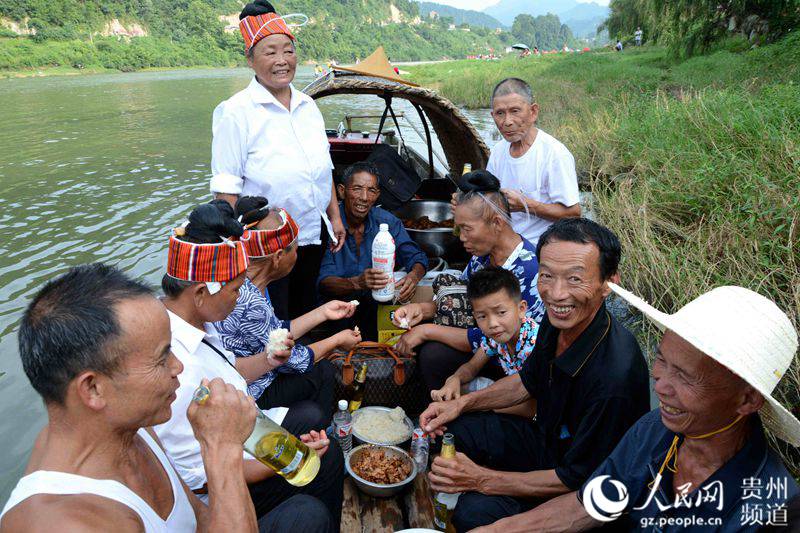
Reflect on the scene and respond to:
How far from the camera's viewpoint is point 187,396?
199 centimetres

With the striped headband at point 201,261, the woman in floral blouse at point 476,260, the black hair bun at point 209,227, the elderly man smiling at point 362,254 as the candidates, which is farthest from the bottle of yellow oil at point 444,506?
the elderly man smiling at point 362,254

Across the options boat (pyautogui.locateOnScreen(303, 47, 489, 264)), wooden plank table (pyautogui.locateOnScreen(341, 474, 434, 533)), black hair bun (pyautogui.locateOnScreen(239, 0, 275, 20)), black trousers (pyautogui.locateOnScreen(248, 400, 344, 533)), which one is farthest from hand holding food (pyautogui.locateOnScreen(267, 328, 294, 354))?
boat (pyautogui.locateOnScreen(303, 47, 489, 264))

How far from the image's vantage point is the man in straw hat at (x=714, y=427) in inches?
56.2

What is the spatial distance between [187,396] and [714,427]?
1776mm

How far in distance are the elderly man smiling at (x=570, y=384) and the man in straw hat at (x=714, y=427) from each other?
0.25 meters

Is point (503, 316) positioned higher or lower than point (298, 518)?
Answer: higher

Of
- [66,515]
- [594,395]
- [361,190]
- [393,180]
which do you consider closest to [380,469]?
[594,395]

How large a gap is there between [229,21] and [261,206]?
86.6 meters

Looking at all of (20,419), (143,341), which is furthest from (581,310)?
(20,419)

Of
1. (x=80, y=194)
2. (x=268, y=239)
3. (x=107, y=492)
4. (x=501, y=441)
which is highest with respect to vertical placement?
(x=268, y=239)

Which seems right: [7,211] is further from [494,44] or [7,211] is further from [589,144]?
Answer: [494,44]

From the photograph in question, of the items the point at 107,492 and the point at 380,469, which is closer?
the point at 107,492

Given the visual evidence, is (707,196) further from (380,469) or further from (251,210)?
(251,210)

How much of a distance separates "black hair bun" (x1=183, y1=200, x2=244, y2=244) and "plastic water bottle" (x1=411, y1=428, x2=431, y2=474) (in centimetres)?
145
